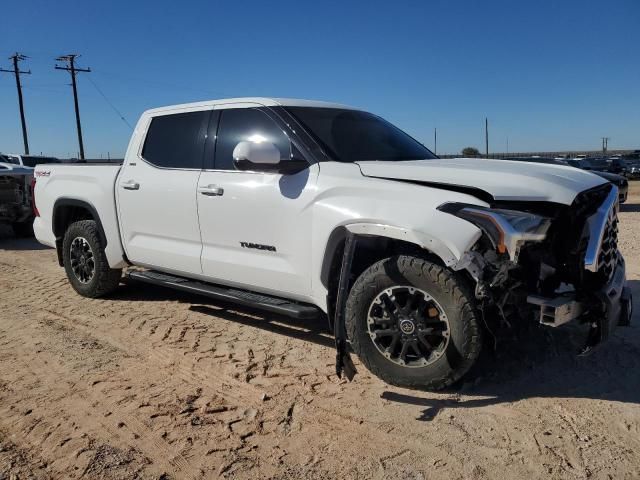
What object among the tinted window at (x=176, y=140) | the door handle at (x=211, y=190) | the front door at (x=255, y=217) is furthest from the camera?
the tinted window at (x=176, y=140)

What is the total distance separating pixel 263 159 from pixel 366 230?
888 mm

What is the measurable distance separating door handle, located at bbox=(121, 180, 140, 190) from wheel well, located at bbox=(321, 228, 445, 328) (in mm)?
2296

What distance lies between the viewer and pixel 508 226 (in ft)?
9.81

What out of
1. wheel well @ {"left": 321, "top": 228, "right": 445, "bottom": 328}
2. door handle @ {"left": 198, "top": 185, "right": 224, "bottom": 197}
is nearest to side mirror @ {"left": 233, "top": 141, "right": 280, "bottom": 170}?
door handle @ {"left": 198, "top": 185, "right": 224, "bottom": 197}

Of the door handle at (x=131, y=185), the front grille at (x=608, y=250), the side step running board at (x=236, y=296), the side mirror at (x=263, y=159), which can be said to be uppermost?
the side mirror at (x=263, y=159)

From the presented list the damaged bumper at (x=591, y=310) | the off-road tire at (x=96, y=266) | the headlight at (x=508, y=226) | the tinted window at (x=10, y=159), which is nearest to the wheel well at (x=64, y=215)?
the off-road tire at (x=96, y=266)

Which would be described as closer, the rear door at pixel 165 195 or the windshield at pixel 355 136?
the windshield at pixel 355 136

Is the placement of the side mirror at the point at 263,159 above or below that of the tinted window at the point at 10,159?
below

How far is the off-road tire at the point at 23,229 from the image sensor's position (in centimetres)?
1168

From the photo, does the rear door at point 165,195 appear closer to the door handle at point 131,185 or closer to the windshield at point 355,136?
the door handle at point 131,185

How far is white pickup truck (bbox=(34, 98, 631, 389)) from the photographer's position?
3145mm

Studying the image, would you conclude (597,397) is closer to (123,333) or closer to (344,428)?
(344,428)

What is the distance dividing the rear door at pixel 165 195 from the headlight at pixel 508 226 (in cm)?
242

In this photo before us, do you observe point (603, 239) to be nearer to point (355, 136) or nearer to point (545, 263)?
point (545, 263)
